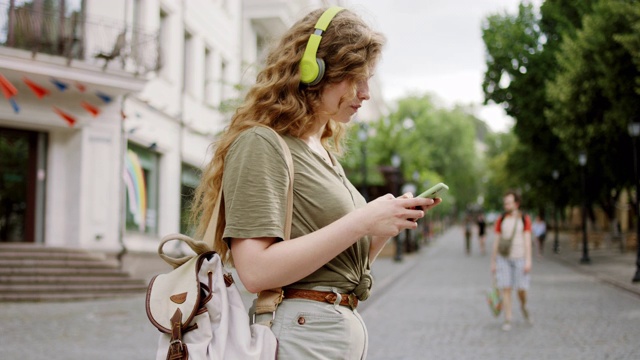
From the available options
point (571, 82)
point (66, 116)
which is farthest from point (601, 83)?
point (66, 116)

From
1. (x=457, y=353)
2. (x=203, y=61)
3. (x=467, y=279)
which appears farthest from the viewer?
(x=203, y=61)

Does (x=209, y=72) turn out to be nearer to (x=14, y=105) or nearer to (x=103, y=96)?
(x=103, y=96)

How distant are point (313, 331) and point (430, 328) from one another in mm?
9201

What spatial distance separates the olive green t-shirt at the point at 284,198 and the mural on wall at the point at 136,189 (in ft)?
50.8

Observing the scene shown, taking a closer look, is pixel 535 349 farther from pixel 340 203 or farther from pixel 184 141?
pixel 184 141

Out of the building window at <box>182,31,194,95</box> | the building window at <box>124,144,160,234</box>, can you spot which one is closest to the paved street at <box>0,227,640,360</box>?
the building window at <box>124,144,160,234</box>

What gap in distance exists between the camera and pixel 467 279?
21.1 m

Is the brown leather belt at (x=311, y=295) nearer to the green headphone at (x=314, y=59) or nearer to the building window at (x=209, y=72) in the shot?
the green headphone at (x=314, y=59)

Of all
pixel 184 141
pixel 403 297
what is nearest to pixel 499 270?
pixel 403 297

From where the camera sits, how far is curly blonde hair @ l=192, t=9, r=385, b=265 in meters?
2.02

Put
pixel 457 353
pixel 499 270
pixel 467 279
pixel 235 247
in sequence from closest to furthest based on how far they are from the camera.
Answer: pixel 235 247 → pixel 457 353 → pixel 499 270 → pixel 467 279

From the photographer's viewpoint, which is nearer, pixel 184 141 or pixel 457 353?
pixel 457 353

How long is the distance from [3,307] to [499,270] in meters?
8.15

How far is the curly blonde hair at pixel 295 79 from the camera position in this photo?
6.61ft
